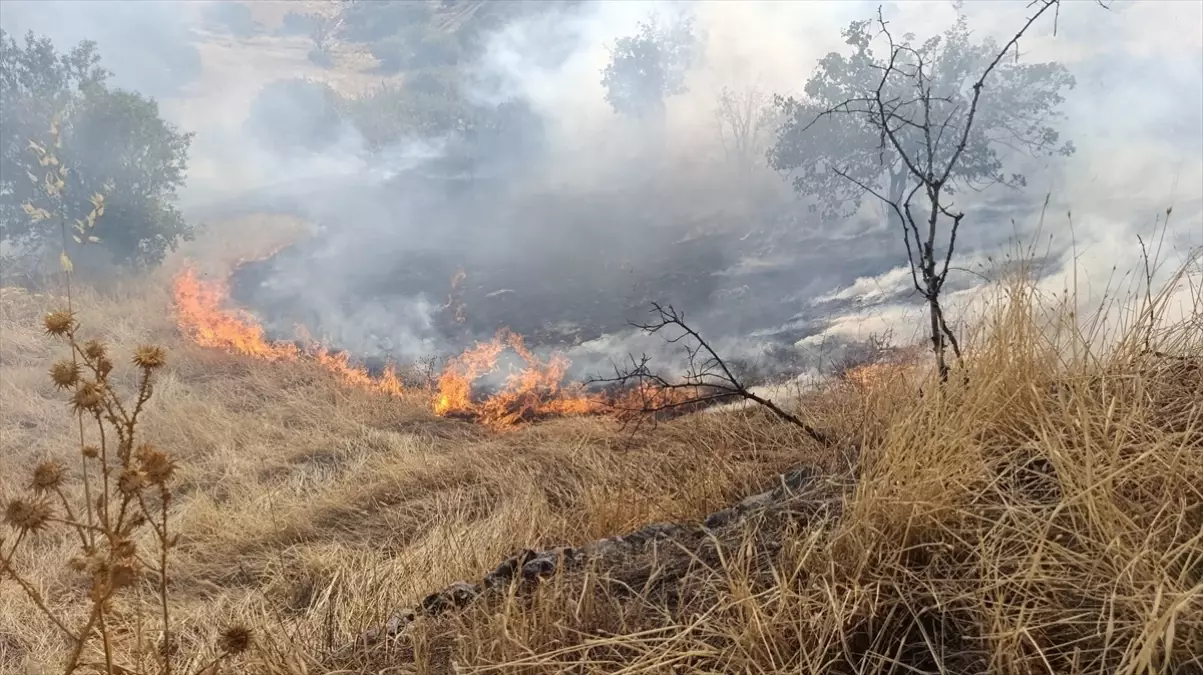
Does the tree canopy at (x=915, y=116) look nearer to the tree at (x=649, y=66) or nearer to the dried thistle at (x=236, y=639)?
the tree at (x=649, y=66)

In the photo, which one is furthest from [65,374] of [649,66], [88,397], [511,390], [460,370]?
[649,66]

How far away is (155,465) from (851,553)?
3.83 feet

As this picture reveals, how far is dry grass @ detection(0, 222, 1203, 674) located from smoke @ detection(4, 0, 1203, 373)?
5.23ft

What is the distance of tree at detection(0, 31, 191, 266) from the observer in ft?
18.0

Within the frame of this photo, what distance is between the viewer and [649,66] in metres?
5.24

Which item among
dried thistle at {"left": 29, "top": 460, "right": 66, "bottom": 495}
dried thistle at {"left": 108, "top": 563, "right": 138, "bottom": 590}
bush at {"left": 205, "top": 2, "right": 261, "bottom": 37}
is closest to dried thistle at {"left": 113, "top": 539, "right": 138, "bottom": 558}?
dried thistle at {"left": 108, "top": 563, "right": 138, "bottom": 590}

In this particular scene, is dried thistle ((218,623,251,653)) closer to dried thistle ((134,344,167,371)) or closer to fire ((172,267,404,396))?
dried thistle ((134,344,167,371))

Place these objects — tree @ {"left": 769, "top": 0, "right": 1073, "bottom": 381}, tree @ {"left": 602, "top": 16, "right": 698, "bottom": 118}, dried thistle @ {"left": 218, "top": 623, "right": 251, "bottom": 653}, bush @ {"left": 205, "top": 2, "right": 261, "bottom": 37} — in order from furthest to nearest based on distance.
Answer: bush @ {"left": 205, "top": 2, "right": 261, "bottom": 37}, tree @ {"left": 602, "top": 16, "right": 698, "bottom": 118}, tree @ {"left": 769, "top": 0, "right": 1073, "bottom": 381}, dried thistle @ {"left": 218, "top": 623, "right": 251, "bottom": 653}

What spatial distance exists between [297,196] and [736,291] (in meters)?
3.55

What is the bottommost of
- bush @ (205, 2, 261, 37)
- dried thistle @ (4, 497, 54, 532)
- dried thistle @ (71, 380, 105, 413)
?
dried thistle @ (4, 497, 54, 532)

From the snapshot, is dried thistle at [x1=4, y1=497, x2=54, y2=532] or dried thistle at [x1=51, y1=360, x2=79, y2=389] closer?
dried thistle at [x1=4, y1=497, x2=54, y2=532]

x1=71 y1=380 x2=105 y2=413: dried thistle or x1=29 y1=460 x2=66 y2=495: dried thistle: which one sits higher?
x1=71 y1=380 x2=105 y2=413: dried thistle

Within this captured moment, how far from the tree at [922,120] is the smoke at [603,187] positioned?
4.7 inches

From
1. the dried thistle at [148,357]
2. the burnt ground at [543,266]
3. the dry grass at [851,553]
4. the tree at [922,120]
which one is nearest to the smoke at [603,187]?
the burnt ground at [543,266]
